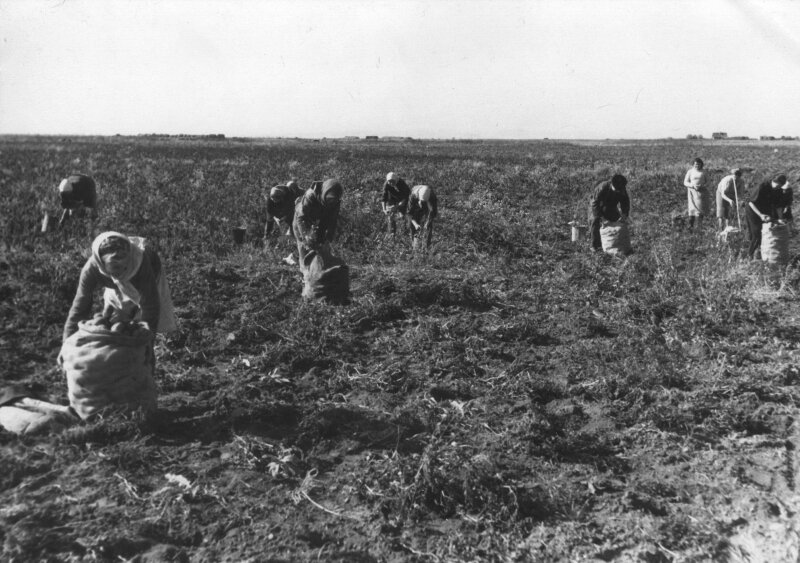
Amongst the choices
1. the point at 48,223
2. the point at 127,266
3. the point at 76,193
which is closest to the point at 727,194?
the point at 127,266

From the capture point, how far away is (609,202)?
26.1ft

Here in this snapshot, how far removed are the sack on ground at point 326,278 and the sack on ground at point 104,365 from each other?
96.4 inches

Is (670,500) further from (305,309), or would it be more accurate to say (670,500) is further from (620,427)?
(305,309)

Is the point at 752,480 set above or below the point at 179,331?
A: below

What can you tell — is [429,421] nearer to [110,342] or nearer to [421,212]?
[110,342]

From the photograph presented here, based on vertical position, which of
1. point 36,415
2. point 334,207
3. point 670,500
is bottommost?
point 670,500

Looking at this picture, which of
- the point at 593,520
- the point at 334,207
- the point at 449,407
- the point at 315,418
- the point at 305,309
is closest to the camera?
the point at 593,520

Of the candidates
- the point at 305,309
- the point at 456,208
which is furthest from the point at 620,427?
the point at 456,208

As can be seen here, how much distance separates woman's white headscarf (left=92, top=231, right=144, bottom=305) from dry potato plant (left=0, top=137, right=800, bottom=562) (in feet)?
2.36

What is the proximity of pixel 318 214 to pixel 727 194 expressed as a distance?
276 inches

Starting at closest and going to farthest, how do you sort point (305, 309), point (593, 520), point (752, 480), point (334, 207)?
point (593, 520) → point (752, 480) → point (305, 309) → point (334, 207)

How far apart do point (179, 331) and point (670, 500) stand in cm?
393

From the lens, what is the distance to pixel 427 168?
22.5m

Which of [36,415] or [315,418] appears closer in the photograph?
[36,415]
